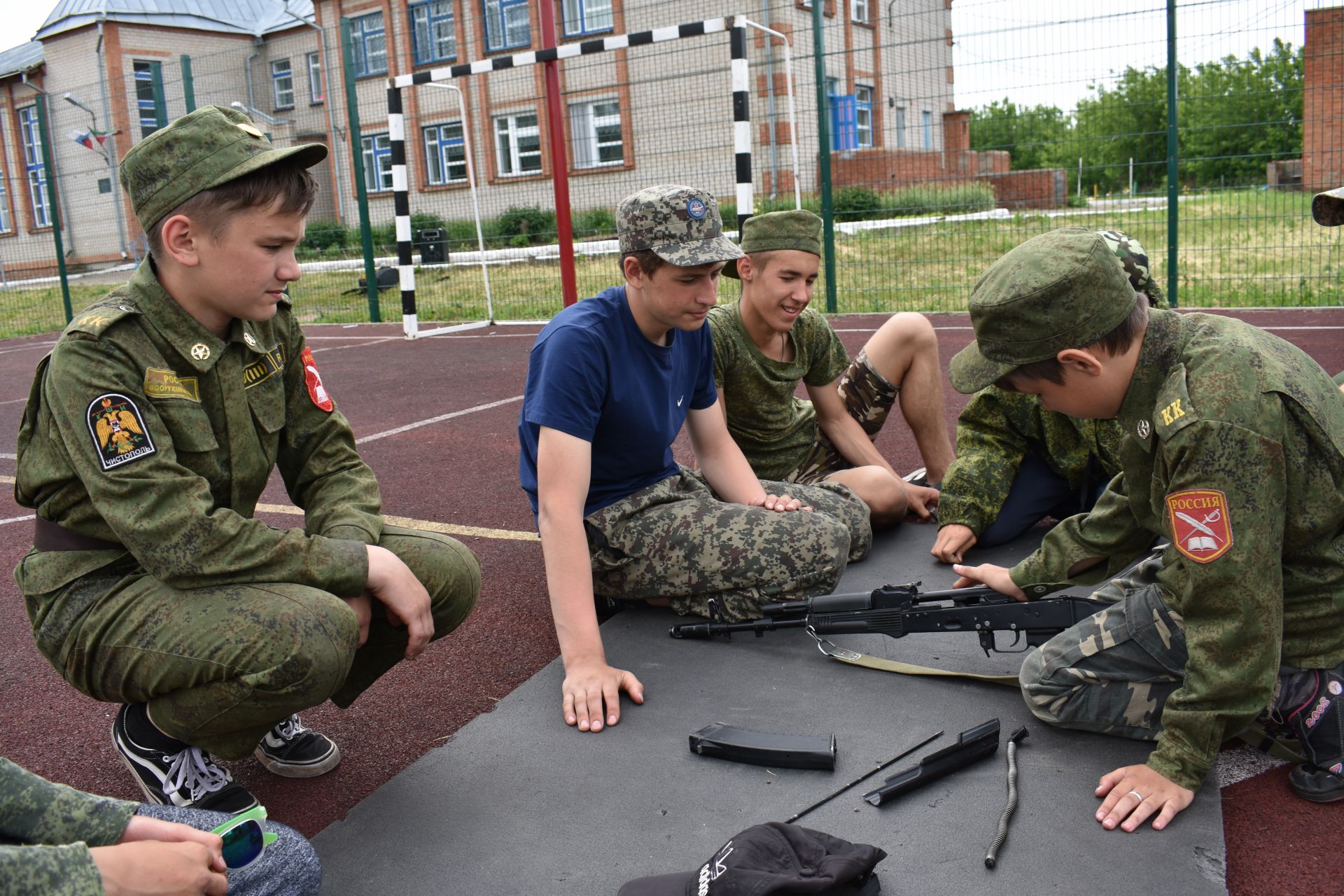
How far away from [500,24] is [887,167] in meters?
17.3

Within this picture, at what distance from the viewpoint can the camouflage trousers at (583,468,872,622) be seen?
11.0ft

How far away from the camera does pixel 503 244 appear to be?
16.0 m

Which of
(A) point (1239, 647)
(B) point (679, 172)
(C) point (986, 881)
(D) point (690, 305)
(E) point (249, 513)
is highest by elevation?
(B) point (679, 172)

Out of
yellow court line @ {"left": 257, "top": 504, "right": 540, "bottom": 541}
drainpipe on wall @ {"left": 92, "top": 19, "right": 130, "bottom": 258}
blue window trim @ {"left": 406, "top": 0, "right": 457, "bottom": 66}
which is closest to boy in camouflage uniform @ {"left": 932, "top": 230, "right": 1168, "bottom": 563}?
yellow court line @ {"left": 257, "top": 504, "right": 540, "bottom": 541}

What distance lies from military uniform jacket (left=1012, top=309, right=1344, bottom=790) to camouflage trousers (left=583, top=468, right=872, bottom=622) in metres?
1.21

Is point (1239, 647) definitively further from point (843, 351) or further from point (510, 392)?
point (510, 392)

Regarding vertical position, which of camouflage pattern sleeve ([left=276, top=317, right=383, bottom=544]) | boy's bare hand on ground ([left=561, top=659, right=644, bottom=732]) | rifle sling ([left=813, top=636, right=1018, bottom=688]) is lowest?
rifle sling ([left=813, top=636, right=1018, bottom=688])

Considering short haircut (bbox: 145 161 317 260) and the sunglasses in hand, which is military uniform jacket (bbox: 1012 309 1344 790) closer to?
the sunglasses in hand

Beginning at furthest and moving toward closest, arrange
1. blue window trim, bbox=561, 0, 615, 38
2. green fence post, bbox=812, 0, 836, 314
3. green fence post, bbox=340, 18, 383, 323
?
blue window trim, bbox=561, 0, 615, 38 < green fence post, bbox=340, 18, 383, 323 < green fence post, bbox=812, 0, 836, 314

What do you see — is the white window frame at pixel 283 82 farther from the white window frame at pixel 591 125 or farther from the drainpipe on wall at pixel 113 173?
the white window frame at pixel 591 125

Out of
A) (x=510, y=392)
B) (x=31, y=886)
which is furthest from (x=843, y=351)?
(x=510, y=392)

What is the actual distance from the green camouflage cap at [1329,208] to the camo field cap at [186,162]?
326 centimetres

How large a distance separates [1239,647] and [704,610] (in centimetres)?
161

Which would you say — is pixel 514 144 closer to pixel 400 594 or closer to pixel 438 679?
pixel 438 679
